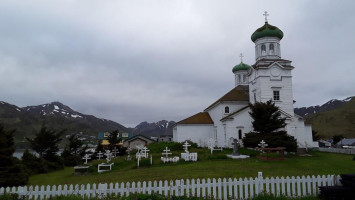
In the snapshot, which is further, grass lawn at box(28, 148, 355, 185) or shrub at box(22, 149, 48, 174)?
shrub at box(22, 149, 48, 174)

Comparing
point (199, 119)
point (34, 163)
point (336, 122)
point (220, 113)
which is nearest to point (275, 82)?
point (220, 113)

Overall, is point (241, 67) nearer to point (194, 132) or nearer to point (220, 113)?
point (220, 113)

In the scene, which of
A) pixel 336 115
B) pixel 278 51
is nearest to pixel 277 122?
pixel 278 51

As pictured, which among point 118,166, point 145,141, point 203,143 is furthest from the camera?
point 145,141

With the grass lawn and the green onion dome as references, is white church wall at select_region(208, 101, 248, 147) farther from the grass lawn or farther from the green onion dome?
the grass lawn

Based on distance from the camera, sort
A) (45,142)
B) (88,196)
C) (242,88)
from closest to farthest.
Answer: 1. (88,196)
2. (45,142)
3. (242,88)

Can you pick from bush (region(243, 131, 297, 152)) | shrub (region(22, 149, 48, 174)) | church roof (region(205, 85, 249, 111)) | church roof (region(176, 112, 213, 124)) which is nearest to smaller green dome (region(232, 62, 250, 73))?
church roof (region(205, 85, 249, 111))

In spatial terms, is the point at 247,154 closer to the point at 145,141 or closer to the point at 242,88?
the point at 242,88

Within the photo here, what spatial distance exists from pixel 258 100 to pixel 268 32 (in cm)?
950

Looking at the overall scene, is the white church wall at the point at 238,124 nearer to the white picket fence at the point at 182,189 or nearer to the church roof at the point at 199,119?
the church roof at the point at 199,119

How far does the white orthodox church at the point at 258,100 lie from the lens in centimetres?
3462

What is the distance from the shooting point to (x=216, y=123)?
41.3 meters

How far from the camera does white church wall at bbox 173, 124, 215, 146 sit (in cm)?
4128

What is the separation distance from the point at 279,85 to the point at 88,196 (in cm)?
3012
